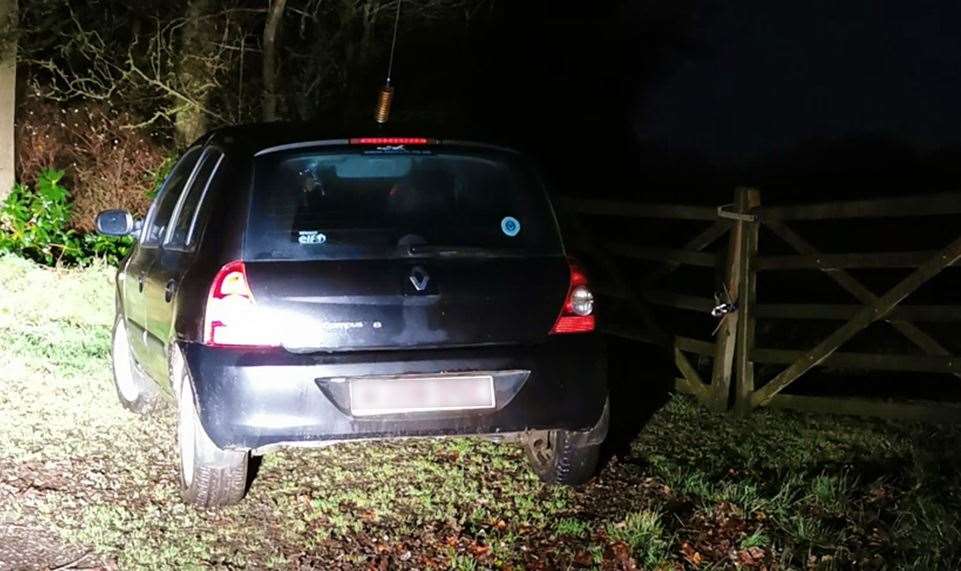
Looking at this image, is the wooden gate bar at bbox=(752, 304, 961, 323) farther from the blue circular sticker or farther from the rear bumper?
the blue circular sticker

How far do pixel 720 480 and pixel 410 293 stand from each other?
6.40 ft

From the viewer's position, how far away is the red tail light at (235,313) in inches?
176

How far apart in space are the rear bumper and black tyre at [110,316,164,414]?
2095 mm

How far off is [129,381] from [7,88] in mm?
8469

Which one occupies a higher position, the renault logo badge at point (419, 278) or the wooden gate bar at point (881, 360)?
the renault logo badge at point (419, 278)

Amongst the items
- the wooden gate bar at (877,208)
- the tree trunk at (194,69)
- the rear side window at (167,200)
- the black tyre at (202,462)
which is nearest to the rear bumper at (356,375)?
the black tyre at (202,462)

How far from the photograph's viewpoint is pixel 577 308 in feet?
15.8

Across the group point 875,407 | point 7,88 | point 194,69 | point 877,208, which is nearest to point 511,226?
point 877,208

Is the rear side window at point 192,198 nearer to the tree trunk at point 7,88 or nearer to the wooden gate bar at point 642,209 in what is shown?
the wooden gate bar at point 642,209

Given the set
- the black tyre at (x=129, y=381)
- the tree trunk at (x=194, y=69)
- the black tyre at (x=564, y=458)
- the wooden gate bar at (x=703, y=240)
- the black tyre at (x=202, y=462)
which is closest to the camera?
the black tyre at (x=202, y=462)

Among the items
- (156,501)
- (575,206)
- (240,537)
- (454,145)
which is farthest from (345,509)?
(575,206)

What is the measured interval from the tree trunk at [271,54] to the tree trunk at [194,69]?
0.80 meters

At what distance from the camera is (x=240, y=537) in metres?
4.76

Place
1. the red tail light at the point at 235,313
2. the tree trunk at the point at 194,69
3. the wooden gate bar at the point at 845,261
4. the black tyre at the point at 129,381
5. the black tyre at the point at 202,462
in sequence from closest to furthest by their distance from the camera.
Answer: the red tail light at the point at 235,313 < the black tyre at the point at 202,462 < the wooden gate bar at the point at 845,261 < the black tyre at the point at 129,381 < the tree trunk at the point at 194,69
